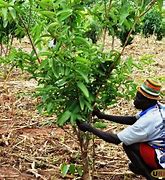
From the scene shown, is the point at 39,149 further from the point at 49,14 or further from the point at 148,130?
the point at 49,14

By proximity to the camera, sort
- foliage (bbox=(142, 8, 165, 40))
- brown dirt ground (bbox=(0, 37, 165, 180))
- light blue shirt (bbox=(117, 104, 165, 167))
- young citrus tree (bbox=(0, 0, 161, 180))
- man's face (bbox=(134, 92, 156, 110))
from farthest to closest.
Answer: foliage (bbox=(142, 8, 165, 40)), brown dirt ground (bbox=(0, 37, 165, 180)), man's face (bbox=(134, 92, 156, 110)), light blue shirt (bbox=(117, 104, 165, 167)), young citrus tree (bbox=(0, 0, 161, 180))

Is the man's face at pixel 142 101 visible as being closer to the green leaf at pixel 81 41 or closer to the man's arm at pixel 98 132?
the man's arm at pixel 98 132

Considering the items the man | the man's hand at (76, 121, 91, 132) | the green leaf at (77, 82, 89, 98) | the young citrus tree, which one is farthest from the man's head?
the green leaf at (77, 82, 89, 98)

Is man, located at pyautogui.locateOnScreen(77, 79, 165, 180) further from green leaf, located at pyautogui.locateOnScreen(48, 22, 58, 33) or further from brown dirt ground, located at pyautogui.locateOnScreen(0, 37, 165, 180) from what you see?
green leaf, located at pyautogui.locateOnScreen(48, 22, 58, 33)

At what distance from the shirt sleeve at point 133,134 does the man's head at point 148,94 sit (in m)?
0.20

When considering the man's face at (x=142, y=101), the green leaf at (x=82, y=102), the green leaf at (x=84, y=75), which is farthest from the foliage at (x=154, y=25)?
the green leaf at (x=84, y=75)

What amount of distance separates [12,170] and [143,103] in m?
1.52

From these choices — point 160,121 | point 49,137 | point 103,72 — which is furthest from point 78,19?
point 49,137

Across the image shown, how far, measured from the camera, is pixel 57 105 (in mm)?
3021

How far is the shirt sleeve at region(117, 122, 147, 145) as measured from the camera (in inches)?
118

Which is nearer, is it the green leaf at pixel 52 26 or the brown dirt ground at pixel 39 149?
the green leaf at pixel 52 26

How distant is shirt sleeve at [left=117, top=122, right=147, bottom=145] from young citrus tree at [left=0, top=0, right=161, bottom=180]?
322 millimetres

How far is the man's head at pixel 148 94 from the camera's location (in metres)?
3.06

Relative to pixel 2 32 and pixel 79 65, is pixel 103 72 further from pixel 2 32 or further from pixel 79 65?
pixel 2 32
